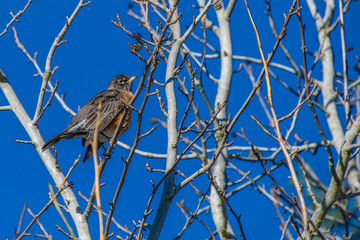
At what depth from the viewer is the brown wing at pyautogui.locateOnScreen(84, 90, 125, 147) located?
5.62m

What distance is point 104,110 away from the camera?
601 centimetres

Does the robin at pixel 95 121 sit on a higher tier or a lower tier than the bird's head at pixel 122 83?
lower

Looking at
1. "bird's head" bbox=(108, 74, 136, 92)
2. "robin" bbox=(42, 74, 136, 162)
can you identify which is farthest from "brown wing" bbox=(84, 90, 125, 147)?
"bird's head" bbox=(108, 74, 136, 92)

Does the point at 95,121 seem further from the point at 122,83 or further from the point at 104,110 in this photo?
the point at 122,83

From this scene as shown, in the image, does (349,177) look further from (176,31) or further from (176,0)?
(176,0)

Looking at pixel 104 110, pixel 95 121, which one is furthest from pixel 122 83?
pixel 95 121

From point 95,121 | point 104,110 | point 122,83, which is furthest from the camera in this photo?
point 122,83

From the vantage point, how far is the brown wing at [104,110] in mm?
5621

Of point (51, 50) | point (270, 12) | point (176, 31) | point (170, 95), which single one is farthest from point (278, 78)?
point (51, 50)

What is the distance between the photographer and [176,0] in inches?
131

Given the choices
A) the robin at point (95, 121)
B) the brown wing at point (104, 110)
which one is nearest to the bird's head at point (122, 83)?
the robin at point (95, 121)

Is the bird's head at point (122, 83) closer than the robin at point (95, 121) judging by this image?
No

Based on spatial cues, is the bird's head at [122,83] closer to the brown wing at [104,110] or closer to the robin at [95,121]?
the robin at [95,121]

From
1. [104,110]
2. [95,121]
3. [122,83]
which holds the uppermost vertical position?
[122,83]
